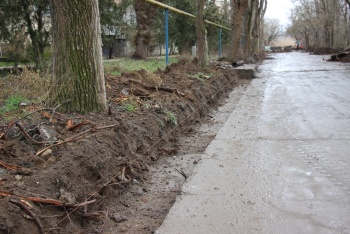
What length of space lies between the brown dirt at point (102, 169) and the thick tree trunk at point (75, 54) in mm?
284

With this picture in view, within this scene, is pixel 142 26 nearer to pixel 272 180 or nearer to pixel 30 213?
pixel 272 180

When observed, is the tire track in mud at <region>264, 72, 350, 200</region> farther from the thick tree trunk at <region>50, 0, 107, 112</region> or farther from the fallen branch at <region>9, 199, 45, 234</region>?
the thick tree trunk at <region>50, 0, 107, 112</region>

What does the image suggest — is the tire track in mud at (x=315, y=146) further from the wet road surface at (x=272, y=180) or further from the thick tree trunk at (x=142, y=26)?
the thick tree trunk at (x=142, y=26)

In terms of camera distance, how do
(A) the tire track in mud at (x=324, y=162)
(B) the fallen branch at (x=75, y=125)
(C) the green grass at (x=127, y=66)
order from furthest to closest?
1. (C) the green grass at (x=127, y=66)
2. (B) the fallen branch at (x=75, y=125)
3. (A) the tire track in mud at (x=324, y=162)

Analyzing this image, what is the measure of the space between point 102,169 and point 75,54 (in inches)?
74.8

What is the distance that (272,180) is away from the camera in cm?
412

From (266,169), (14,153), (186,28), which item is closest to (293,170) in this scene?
(266,169)

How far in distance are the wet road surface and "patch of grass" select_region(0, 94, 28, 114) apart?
8.39ft

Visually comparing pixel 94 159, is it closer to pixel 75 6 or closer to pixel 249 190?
pixel 249 190

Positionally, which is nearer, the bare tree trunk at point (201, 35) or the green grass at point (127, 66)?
the green grass at point (127, 66)

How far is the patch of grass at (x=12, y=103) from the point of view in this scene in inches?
189

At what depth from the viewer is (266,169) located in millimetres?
4484

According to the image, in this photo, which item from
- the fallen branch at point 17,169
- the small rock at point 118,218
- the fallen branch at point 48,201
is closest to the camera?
the fallen branch at point 48,201

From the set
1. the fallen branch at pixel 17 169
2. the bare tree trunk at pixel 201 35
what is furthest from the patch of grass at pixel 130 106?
the bare tree trunk at pixel 201 35
